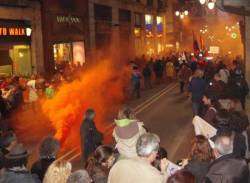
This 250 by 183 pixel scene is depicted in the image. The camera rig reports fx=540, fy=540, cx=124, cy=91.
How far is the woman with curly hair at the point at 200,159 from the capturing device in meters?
6.45

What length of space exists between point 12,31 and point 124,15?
20.0 metres

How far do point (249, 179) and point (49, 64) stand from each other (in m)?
21.7

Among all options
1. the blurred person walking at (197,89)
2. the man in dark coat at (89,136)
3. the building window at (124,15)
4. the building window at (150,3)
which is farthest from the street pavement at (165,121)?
the building window at (150,3)

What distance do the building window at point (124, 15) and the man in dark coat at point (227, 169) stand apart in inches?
1429

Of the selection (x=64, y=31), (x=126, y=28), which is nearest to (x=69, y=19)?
(x=64, y=31)

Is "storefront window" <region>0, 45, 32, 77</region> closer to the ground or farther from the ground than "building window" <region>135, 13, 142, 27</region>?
closer to the ground

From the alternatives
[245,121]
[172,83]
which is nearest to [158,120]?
[245,121]

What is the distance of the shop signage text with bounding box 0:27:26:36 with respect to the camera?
23.8 m

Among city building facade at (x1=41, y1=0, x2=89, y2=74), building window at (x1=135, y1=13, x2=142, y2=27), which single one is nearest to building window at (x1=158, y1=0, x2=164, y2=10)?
building window at (x1=135, y1=13, x2=142, y2=27)

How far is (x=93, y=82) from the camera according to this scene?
87.6 feet

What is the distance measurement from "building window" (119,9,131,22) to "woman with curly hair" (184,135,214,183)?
35.8m

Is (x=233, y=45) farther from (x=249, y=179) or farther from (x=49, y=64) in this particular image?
(x=249, y=179)

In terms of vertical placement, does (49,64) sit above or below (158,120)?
above

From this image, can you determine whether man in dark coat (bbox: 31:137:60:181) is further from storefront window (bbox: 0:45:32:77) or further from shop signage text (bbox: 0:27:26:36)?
shop signage text (bbox: 0:27:26:36)
